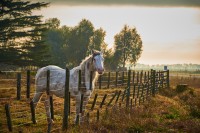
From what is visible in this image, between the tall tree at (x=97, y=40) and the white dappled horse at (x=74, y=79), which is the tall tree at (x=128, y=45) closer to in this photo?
the tall tree at (x=97, y=40)

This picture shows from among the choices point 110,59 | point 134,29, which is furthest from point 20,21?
point 134,29

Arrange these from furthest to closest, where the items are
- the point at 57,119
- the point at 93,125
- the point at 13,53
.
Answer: the point at 13,53 < the point at 57,119 < the point at 93,125

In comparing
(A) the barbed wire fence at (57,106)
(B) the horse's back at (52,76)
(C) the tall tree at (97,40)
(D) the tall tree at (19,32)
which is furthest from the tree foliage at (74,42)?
(B) the horse's back at (52,76)

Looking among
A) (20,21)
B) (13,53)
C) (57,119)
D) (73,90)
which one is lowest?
(57,119)

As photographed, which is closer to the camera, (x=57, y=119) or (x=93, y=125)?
(x=93, y=125)

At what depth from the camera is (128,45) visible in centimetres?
9319

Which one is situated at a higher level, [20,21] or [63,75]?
[20,21]

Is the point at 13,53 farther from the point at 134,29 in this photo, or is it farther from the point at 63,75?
the point at 134,29

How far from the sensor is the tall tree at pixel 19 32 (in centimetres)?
4445

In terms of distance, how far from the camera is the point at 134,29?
312ft

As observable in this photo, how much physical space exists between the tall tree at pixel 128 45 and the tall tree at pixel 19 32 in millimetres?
44015

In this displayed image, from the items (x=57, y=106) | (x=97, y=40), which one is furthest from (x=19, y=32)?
(x=97, y=40)

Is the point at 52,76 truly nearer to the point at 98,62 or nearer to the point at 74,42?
the point at 98,62

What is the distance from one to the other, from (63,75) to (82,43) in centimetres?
7687
